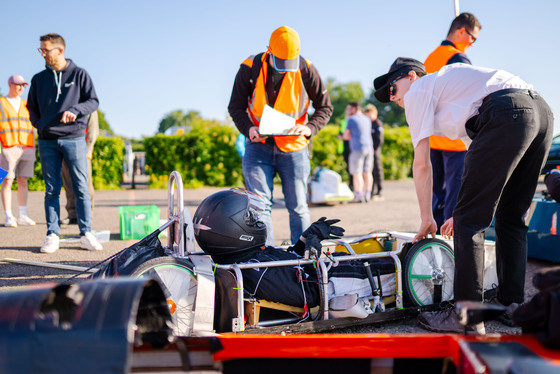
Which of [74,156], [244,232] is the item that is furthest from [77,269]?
[244,232]

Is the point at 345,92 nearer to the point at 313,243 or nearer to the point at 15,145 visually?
the point at 15,145

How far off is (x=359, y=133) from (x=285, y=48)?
22.9 ft

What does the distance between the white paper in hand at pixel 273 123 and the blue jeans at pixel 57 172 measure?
2.58 meters

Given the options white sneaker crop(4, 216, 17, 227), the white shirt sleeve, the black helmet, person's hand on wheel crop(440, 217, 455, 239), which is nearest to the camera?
the white shirt sleeve

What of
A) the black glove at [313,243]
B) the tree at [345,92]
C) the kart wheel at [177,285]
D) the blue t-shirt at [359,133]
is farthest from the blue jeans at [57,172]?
the tree at [345,92]

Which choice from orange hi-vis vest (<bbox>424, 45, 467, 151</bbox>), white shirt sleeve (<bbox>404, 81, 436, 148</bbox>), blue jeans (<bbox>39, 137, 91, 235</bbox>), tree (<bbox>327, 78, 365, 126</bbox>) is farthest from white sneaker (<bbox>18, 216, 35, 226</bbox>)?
tree (<bbox>327, 78, 365, 126</bbox>)

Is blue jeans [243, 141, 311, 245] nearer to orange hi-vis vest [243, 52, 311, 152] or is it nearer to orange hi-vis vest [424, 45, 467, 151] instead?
orange hi-vis vest [243, 52, 311, 152]

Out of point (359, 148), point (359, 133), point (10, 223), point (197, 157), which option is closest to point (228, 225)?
point (10, 223)

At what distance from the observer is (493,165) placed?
108 inches

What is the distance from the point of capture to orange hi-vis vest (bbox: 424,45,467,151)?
4.78 meters

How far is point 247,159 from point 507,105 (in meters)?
2.25

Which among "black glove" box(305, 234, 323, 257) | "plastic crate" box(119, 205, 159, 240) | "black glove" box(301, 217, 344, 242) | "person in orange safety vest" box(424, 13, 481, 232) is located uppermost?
"person in orange safety vest" box(424, 13, 481, 232)

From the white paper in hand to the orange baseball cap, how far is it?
0.39m

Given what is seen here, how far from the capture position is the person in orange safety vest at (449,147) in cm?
480
